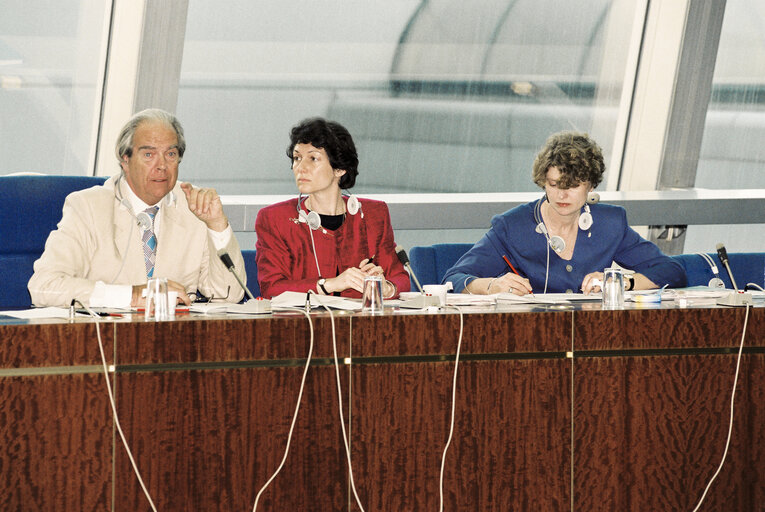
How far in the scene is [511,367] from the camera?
2.06 metres

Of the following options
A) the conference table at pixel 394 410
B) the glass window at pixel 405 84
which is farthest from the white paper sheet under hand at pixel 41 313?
the glass window at pixel 405 84

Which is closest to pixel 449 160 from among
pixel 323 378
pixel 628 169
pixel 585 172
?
pixel 628 169

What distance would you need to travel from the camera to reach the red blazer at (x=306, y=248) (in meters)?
2.92

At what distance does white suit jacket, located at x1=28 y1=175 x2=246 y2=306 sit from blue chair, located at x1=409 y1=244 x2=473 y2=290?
816 millimetres

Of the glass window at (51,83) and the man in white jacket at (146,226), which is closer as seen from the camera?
the man in white jacket at (146,226)

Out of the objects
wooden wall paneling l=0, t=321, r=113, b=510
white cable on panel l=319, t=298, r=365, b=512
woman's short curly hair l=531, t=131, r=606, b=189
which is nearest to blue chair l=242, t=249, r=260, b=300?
woman's short curly hair l=531, t=131, r=606, b=189

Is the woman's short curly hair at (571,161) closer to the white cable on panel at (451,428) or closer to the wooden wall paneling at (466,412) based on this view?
the wooden wall paneling at (466,412)

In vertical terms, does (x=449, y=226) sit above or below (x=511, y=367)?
above

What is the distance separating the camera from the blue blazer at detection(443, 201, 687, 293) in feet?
10.1

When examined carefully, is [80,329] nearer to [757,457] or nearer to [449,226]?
[757,457]

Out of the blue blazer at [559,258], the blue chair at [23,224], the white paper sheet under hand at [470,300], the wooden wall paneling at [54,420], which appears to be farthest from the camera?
the blue blazer at [559,258]

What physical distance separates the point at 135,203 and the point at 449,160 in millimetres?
2207

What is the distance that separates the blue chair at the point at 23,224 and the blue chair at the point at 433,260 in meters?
1.28

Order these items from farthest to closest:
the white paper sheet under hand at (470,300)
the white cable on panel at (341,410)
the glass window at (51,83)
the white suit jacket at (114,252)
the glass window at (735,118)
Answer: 1. the glass window at (735,118)
2. the glass window at (51,83)
3. the white suit jacket at (114,252)
4. the white paper sheet under hand at (470,300)
5. the white cable on panel at (341,410)
